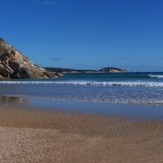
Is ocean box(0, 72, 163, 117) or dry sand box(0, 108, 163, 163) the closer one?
dry sand box(0, 108, 163, 163)

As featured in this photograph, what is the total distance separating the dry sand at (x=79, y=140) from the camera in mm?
7137

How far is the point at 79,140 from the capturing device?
8.83 m

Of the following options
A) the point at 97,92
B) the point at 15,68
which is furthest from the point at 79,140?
the point at 15,68

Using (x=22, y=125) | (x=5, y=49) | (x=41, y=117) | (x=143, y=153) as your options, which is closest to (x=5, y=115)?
(x=41, y=117)

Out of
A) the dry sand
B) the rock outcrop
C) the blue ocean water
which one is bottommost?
the dry sand

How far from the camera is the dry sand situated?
7.14 m

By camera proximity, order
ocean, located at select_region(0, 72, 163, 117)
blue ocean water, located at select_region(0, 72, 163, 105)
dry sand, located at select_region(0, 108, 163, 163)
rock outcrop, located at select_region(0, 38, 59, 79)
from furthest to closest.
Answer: rock outcrop, located at select_region(0, 38, 59, 79) → blue ocean water, located at select_region(0, 72, 163, 105) → ocean, located at select_region(0, 72, 163, 117) → dry sand, located at select_region(0, 108, 163, 163)

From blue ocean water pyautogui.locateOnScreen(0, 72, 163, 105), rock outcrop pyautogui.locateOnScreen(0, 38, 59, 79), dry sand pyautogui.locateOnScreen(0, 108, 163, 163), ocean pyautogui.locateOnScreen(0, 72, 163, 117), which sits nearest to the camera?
dry sand pyautogui.locateOnScreen(0, 108, 163, 163)

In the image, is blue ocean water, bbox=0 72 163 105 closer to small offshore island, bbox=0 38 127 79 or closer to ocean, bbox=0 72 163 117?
ocean, bbox=0 72 163 117

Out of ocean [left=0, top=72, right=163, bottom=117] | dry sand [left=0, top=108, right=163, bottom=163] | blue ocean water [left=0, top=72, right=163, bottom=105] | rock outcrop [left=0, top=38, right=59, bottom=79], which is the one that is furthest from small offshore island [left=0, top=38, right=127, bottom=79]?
dry sand [left=0, top=108, right=163, bottom=163]

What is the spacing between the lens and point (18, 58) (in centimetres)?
7456

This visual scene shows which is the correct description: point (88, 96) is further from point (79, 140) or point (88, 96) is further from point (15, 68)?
point (15, 68)

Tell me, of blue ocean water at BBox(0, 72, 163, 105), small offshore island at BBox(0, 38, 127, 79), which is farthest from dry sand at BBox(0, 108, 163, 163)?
small offshore island at BBox(0, 38, 127, 79)

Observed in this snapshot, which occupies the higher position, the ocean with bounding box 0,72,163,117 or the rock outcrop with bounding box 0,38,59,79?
the rock outcrop with bounding box 0,38,59,79
